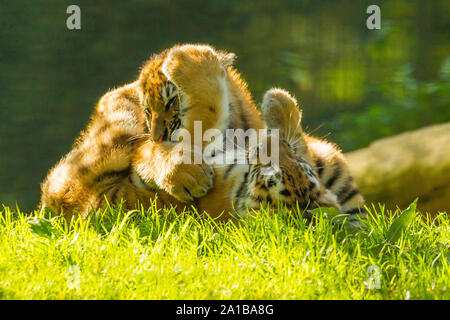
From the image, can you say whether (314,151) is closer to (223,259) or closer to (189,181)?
(189,181)

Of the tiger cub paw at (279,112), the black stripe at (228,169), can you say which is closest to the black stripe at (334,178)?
the tiger cub paw at (279,112)

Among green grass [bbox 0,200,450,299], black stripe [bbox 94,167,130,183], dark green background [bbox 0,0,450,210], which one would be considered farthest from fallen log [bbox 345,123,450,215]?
black stripe [bbox 94,167,130,183]

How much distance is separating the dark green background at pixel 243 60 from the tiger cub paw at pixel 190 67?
2506 millimetres

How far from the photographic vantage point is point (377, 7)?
20.6 ft

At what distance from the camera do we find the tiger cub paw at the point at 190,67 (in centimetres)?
352

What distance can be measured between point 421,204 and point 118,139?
2168mm

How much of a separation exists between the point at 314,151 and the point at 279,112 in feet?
1.19

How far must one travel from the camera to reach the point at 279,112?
3664mm

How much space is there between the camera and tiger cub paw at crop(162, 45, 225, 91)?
3.52 m

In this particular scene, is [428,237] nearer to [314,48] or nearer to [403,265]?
[403,265]

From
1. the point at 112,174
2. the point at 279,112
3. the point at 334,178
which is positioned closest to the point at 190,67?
the point at 279,112

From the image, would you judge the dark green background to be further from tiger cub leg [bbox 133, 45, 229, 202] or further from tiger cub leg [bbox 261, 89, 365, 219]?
tiger cub leg [bbox 133, 45, 229, 202]

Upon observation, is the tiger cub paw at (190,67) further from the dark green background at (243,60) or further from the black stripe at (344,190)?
the dark green background at (243,60)
